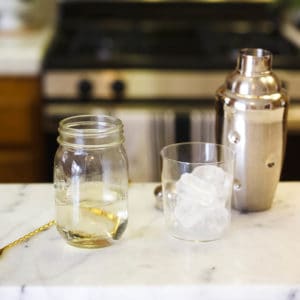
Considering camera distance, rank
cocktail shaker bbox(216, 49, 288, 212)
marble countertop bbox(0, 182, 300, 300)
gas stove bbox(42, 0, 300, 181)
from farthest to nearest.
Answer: gas stove bbox(42, 0, 300, 181) → cocktail shaker bbox(216, 49, 288, 212) → marble countertop bbox(0, 182, 300, 300)

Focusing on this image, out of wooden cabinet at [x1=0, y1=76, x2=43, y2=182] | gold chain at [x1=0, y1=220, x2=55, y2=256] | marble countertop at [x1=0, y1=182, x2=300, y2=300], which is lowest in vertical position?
wooden cabinet at [x1=0, y1=76, x2=43, y2=182]

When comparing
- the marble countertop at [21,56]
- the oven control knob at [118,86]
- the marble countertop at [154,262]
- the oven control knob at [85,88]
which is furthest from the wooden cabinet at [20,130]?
the marble countertop at [154,262]

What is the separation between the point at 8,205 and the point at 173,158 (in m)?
0.27

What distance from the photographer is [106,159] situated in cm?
99

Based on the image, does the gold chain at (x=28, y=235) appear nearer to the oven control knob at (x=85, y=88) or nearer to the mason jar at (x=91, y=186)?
the mason jar at (x=91, y=186)

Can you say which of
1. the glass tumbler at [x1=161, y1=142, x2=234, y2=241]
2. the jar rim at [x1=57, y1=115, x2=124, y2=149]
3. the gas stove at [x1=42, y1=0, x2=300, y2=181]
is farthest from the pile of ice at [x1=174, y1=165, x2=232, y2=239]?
the gas stove at [x1=42, y1=0, x2=300, y2=181]

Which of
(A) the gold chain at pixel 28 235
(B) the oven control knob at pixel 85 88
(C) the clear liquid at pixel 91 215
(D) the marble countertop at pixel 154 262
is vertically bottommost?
(B) the oven control knob at pixel 85 88

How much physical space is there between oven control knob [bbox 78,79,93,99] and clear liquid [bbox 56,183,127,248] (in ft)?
4.27

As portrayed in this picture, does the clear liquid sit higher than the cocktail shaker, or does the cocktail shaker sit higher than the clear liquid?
the cocktail shaker

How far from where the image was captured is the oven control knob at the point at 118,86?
2281 millimetres

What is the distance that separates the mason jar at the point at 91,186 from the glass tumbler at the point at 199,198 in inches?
2.8

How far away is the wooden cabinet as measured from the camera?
2299mm

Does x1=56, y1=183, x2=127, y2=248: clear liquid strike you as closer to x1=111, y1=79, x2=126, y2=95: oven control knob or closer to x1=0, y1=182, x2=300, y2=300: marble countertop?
x1=0, y1=182, x2=300, y2=300: marble countertop

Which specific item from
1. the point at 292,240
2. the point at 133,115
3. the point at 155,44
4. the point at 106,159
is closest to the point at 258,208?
the point at 292,240
